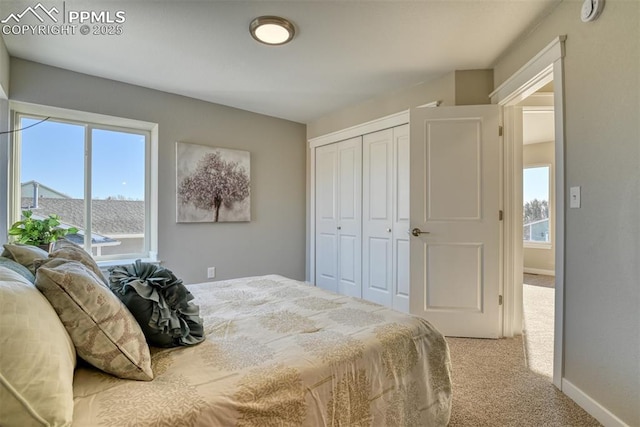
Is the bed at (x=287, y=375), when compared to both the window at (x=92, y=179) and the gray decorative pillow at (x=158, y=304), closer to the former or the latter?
the gray decorative pillow at (x=158, y=304)

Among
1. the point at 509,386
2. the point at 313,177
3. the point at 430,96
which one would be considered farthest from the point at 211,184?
the point at 509,386

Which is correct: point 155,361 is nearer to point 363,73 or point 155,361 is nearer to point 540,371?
point 540,371

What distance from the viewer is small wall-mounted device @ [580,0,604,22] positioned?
1620 mm

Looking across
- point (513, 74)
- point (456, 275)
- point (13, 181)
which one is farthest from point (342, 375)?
point (13, 181)

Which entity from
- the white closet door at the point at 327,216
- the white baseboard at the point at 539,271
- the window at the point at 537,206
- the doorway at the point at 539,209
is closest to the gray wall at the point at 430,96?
the white closet door at the point at 327,216

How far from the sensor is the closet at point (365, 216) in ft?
11.1

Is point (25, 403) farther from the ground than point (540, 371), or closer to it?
farther from the ground

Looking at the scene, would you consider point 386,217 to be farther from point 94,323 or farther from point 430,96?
point 94,323

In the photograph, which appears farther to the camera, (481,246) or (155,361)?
(481,246)

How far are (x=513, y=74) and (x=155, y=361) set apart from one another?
2910 millimetres

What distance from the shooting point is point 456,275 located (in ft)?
9.18

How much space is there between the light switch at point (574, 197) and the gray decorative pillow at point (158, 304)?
2053 mm

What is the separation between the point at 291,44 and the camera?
2.41m

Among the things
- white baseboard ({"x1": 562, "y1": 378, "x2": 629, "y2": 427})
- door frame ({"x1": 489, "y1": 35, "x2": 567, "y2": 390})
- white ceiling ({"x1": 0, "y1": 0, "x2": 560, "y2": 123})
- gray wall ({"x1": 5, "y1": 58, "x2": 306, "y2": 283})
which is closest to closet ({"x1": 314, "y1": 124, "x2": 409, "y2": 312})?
gray wall ({"x1": 5, "y1": 58, "x2": 306, "y2": 283})
